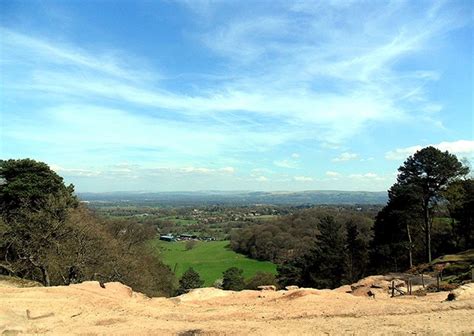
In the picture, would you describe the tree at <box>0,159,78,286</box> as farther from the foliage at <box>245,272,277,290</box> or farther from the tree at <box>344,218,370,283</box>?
the tree at <box>344,218,370,283</box>

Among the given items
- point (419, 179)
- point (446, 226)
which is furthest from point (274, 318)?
point (446, 226)

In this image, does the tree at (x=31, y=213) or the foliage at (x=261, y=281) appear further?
the foliage at (x=261, y=281)

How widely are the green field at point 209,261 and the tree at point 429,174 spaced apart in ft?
162

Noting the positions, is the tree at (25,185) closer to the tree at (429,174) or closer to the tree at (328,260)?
the tree at (328,260)

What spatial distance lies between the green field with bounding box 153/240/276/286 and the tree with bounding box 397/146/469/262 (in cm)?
4936

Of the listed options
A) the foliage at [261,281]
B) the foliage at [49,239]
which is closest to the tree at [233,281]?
the foliage at [261,281]

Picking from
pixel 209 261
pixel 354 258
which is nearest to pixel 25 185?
pixel 354 258

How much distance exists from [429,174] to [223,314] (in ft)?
103

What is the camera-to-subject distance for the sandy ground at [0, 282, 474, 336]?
54.9 ft

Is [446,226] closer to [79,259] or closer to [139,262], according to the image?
[139,262]

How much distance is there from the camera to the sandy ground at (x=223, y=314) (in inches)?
659

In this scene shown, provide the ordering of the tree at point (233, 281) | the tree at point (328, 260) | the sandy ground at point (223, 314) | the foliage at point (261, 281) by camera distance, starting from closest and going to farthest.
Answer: the sandy ground at point (223, 314), the tree at point (328, 260), the foliage at point (261, 281), the tree at point (233, 281)

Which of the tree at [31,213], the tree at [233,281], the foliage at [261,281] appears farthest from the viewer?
the tree at [233,281]

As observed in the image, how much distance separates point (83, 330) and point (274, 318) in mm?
8161
